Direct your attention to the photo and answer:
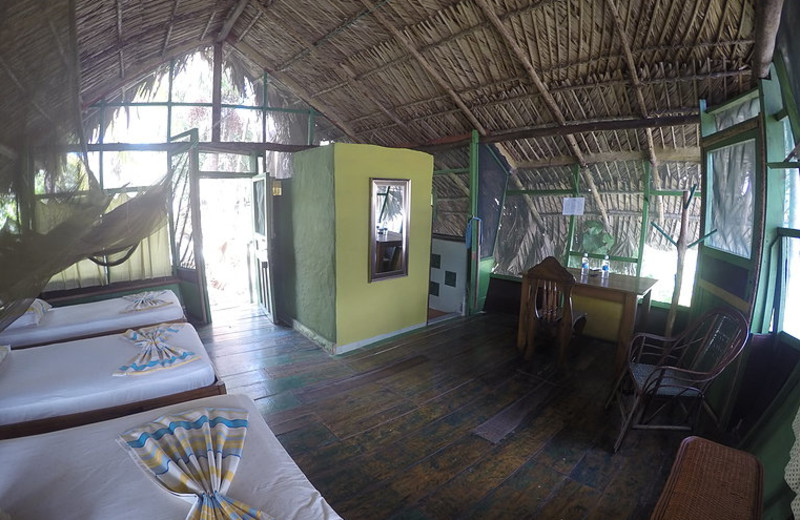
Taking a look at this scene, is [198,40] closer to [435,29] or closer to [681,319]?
[435,29]

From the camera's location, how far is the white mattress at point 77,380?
5.96ft

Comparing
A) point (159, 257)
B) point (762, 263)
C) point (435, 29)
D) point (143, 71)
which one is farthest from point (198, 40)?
point (762, 263)

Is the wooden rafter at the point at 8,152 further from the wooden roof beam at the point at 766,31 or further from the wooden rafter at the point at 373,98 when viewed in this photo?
the wooden rafter at the point at 373,98

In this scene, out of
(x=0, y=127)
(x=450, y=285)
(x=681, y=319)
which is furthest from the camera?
(x=450, y=285)

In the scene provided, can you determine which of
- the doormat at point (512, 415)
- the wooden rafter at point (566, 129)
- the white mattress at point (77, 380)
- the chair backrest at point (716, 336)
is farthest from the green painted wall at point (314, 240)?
the chair backrest at point (716, 336)

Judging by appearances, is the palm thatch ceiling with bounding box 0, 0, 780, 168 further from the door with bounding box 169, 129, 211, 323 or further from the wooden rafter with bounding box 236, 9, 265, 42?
the door with bounding box 169, 129, 211, 323

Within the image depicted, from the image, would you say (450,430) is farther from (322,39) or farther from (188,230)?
(322,39)

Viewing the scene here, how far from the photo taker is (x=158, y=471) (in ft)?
4.08

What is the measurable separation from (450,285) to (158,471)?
4.14 metres

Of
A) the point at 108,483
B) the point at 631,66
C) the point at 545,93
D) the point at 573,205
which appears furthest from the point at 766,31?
the point at 108,483

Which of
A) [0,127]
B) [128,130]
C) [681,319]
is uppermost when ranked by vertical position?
[128,130]

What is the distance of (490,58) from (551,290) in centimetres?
237

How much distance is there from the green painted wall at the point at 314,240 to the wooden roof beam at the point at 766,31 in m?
2.99

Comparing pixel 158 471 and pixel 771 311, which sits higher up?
pixel 771 311
